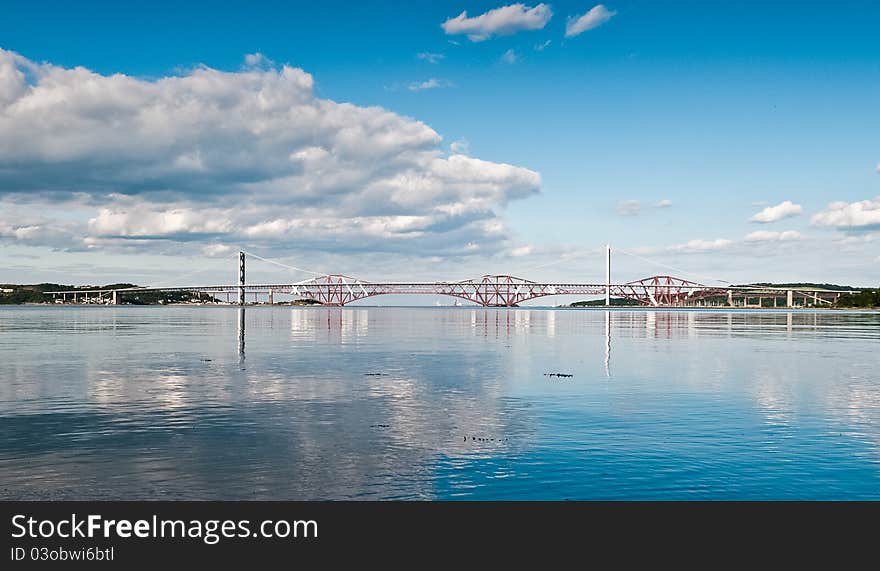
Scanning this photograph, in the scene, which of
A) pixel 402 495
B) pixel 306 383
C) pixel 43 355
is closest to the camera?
pixel 402 495

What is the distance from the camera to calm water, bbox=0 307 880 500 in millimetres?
12898

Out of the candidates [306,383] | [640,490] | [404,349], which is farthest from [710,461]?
[404,349]

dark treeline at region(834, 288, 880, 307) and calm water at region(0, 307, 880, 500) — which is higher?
dark treeline at region(834, 288, 880, 307)

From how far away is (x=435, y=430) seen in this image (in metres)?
17.8

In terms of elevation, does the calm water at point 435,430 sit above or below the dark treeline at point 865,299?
below

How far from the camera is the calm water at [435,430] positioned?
1290 cm

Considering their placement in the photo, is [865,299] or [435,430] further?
[865,299]

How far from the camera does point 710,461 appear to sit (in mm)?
14945

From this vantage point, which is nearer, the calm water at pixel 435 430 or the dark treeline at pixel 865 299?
the calm water at pixel 435 430

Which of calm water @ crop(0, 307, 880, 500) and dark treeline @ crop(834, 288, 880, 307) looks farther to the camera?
dark treeline @ crop(834, 288, 880, 307)

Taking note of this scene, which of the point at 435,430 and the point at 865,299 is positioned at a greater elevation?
the point at 865,299
